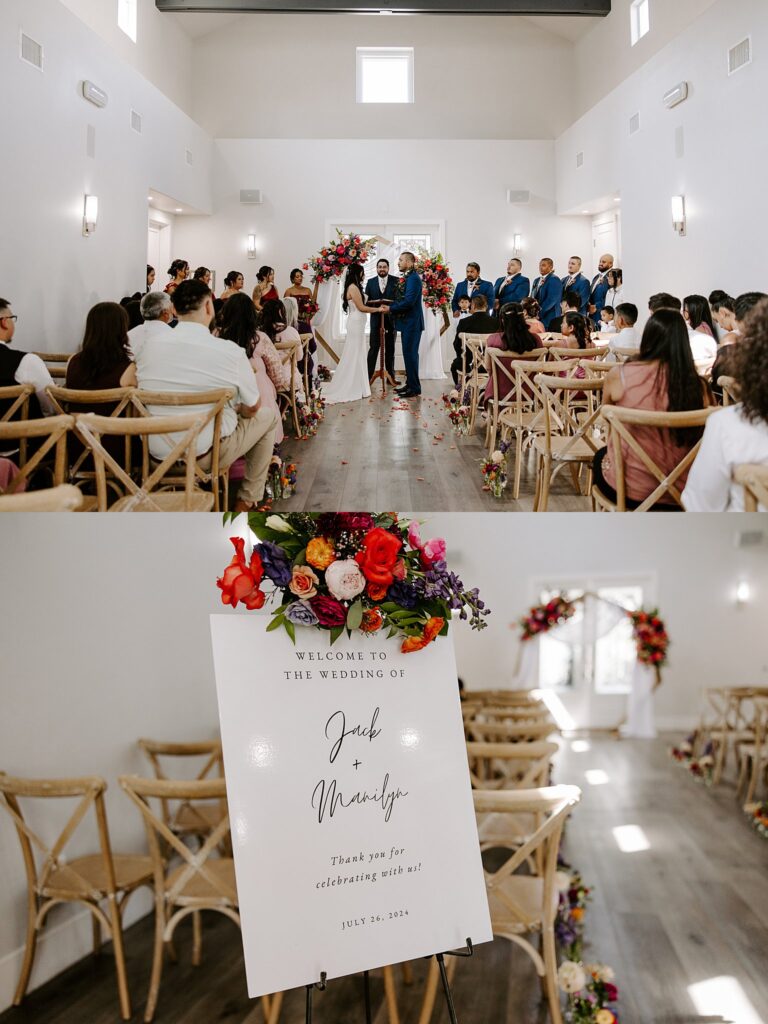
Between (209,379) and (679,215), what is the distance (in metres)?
1.25

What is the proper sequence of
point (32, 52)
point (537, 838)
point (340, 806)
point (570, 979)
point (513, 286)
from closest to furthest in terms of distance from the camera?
point (32, 52) → point (513, 286) → point (340, 806) → point (537, 838) → point (570, 979)

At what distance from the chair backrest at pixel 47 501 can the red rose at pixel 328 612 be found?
68cm

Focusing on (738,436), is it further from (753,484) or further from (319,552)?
(319,552)

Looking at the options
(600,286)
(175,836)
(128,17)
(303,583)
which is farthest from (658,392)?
(175,836)

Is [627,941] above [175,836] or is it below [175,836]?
below

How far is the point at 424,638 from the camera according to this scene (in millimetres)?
2545

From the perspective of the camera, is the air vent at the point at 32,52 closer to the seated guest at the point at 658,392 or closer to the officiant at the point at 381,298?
the officiant at the point at 381,298

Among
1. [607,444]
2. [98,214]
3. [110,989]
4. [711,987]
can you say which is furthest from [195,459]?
[711,987]

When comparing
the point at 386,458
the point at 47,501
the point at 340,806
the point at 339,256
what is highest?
the point at 339,256

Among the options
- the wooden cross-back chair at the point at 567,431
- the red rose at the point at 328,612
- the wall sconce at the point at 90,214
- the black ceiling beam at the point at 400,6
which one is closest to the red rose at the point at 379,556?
the red rose at the point at 328,612

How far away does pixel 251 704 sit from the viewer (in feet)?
7.98

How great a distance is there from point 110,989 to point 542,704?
182 cm

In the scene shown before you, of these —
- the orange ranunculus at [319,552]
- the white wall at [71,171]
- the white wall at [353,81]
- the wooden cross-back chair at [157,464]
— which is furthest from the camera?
the orange ranunculus at [319,552]

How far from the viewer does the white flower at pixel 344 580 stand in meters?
2.49
